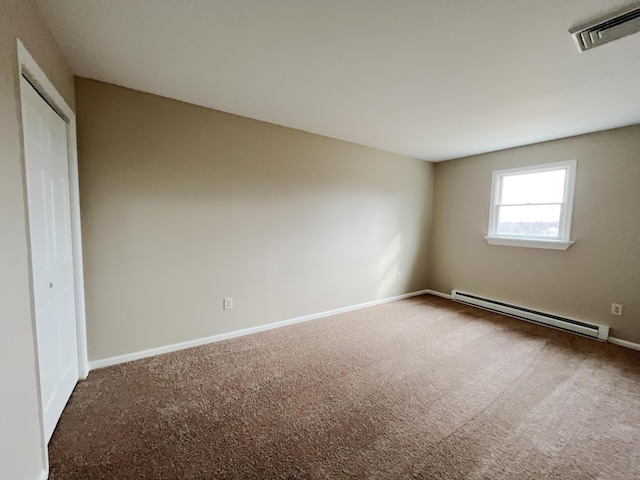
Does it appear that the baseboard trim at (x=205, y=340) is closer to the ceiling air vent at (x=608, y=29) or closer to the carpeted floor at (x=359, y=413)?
the carpeted floor at (x=359, y=413)

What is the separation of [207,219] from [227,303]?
92cm

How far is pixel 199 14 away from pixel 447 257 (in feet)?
14.8

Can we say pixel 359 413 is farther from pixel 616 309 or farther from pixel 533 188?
pixel 533 188

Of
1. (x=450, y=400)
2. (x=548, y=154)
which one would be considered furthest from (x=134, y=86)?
(x=548, y=154)

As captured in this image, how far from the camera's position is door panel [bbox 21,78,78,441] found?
1411mm

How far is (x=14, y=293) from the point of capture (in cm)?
113

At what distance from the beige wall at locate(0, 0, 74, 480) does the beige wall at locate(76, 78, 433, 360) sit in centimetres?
108

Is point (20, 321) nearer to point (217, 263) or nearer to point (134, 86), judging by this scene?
point (217, 263)

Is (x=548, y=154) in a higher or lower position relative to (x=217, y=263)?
higher

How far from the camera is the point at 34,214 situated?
4.66 feet

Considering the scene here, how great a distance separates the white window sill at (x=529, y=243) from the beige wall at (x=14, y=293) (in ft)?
15.6

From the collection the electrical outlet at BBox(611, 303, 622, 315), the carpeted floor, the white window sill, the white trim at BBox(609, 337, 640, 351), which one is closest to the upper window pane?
the white window sill

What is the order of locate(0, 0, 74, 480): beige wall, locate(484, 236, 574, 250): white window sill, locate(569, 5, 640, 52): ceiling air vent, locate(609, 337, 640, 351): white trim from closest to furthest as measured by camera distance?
locate(0, 0, 74, 480): beige wall, locate(569, 5, 640, 52): ceiling air vent, locate(609, 337, 640, 351): white trim, locate(484, 236, 574, 250): white window sill

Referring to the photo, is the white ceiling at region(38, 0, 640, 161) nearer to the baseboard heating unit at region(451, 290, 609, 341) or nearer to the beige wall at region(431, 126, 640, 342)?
the beige wall at region(431, 126, 640, 342)
